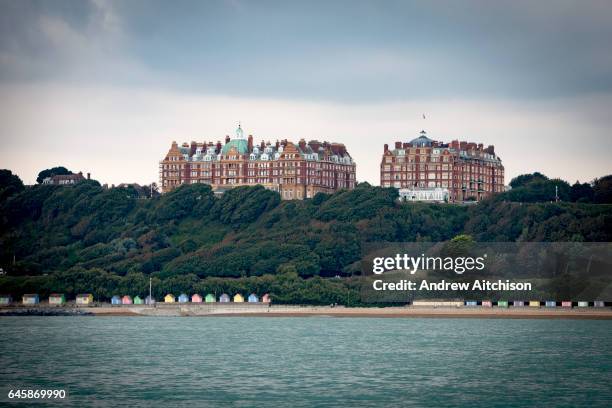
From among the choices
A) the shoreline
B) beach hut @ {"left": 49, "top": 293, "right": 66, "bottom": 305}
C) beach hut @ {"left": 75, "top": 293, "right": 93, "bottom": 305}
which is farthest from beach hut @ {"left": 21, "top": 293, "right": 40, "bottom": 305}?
beach hut @ {"left": 75, "top": 293, "right": 93, "bottom": 305}

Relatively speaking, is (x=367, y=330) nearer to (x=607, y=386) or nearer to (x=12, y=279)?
(x=607, y=386)

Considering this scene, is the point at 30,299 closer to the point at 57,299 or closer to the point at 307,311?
the point at 57,299

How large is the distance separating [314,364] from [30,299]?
94.5 meters

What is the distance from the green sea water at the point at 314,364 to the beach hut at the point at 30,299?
32.3 metres

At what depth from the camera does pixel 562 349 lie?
11069 centimetres

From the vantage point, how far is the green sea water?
252ft

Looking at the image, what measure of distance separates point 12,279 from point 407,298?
5994cm

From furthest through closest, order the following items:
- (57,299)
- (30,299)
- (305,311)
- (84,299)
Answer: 1. (30,299)
2. (57,299)
3. (84,299)
4. (305,311)

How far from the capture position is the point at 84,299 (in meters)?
180

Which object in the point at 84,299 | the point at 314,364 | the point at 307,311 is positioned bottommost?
the point at 314,364

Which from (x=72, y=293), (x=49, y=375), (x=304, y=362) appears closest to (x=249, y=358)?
(x=304, y=362)

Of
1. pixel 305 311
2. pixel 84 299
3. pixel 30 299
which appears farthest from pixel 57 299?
pixel 305 311

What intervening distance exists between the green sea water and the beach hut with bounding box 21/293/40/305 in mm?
32348

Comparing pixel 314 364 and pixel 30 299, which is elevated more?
pixel 30 299
